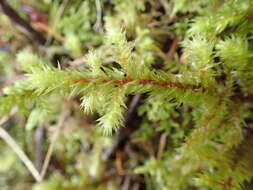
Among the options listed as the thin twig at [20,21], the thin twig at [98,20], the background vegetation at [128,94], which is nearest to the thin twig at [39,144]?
the background vegetation at [128,94]

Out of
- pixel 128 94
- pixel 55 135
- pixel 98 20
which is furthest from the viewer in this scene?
pixel 55 135

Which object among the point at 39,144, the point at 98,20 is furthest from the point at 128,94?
the point at 39,144

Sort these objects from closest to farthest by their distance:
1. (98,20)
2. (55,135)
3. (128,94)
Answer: (128,94)
(98,20)
(55,135)

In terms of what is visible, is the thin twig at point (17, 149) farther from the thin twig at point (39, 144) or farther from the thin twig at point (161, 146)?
the thin twig at point (161, 146)

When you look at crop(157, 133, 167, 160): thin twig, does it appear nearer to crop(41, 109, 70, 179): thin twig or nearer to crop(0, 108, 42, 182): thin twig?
crop(41, 109, 70, 179): thin twig

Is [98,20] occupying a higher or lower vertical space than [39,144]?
higher

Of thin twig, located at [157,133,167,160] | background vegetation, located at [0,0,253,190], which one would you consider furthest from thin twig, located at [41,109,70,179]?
thin twig, located at [157,133,167,160]

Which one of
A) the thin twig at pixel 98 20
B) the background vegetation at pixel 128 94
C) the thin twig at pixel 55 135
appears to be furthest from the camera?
the thin twig at pixel 55 135

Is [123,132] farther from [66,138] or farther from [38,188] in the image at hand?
[38,188]

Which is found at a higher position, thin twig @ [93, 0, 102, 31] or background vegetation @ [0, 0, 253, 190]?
thin twig @ [93, 0, 102, 31]

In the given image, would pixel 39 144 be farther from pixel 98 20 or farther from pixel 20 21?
pixel 98 20

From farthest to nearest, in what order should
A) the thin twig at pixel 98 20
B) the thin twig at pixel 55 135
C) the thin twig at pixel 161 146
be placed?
the thin twig at pixel 55 135 → the thin twig at pixel 161 146 → the thin twig at pixel 98 20
